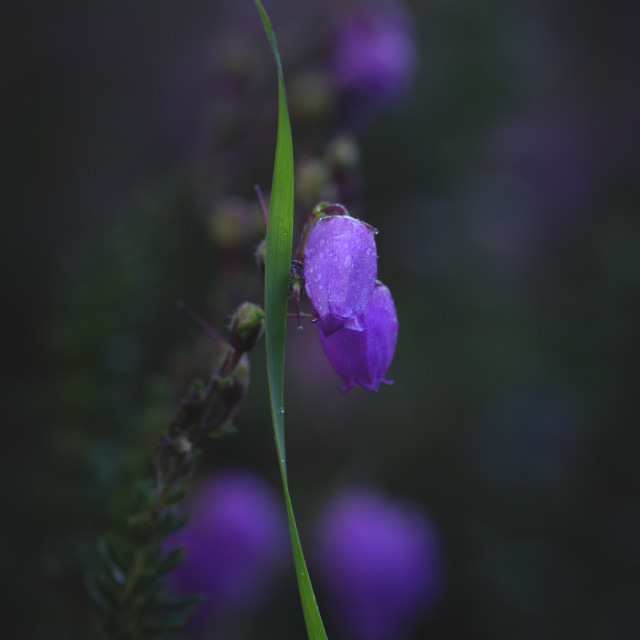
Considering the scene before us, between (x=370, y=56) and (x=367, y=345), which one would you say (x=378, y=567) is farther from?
(x=370, y=56)

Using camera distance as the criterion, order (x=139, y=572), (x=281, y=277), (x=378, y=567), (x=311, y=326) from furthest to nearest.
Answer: (x=311, y=326) → (x=378, y=567) → (x=139, y=572) → (x=281, y=277)

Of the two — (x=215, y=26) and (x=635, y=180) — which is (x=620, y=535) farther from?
(x=215, y=26)

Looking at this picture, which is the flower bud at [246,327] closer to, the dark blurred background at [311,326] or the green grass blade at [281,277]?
the green grass blade at [281,277]

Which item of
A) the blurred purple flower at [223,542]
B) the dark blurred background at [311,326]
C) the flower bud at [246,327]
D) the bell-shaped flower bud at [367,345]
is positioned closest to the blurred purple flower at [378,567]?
the dark blurred background at [311,326]

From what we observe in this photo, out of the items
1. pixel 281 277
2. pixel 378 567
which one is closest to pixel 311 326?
pixel 378 567

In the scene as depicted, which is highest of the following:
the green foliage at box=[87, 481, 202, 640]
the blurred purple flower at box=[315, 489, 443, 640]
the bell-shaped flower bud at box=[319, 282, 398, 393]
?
the blurred purple flower at box=[315, 489, 443, 640]

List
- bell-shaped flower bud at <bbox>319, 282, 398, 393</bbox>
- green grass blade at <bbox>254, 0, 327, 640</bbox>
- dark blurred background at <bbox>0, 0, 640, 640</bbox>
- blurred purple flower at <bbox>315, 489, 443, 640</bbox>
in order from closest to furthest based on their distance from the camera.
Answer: green grass blade at <bbox>254, 0, 327, 640</bbox>, bell-shaped flower bud at <bbox>319, 282, 398, 393</bbox>, dark blurred background at <bbox>0, 0, 640, 640</bbox>, blurred purple flower at <bbox>315, 489, 443, 640</bbox>

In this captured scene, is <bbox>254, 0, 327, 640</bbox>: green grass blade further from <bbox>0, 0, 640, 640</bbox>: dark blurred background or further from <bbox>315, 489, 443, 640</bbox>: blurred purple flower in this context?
<bbox>315, 489, 443, 640</bbox>: blurred purple flower

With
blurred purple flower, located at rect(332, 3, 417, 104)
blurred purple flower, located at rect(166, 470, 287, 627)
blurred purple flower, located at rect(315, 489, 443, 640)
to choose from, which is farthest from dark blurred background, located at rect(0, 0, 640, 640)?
blurred purple flower, located at rect(166, 470, 287, 627)

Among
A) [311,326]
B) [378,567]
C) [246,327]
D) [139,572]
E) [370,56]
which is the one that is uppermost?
[370,56]
